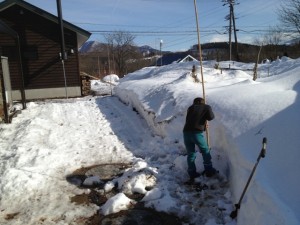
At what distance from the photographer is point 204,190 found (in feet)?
19.0

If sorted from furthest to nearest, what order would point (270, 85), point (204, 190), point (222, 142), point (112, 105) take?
1. point (112, 105)
2. point (270, 85)
3. point (222, 142)
4. point (204, 190)

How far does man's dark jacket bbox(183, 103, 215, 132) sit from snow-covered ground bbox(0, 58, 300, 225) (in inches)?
20.7

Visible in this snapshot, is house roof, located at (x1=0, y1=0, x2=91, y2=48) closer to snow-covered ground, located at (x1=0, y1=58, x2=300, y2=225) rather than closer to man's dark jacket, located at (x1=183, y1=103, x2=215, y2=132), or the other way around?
snow-covered ground, located at (x1=0, y1=58, x2=300, y2=225)

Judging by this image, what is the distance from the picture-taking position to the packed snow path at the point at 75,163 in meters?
5.30

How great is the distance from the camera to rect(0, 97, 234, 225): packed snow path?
17.4 ft

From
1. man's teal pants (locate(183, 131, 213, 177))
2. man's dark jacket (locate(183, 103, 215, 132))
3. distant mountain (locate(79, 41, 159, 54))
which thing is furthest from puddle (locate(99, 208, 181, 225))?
distant mountain (locate(79, 41, 159, 54))

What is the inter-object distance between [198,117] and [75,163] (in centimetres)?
310

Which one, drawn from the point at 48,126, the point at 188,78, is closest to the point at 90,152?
the point at 48,126

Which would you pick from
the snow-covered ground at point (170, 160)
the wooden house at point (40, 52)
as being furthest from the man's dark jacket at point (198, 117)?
the wooden house at point (40, 52)

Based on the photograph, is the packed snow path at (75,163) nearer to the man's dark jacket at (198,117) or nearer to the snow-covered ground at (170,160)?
the snow-covered ground at (170,160)

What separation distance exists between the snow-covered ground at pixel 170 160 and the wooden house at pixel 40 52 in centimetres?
860

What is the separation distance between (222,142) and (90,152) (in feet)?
11.2

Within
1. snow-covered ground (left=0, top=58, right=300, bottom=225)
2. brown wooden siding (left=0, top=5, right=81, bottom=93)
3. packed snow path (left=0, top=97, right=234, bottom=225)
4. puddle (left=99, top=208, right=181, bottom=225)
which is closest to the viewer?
snow-covered ground (left=0, top=58, right=300, bottom=225)

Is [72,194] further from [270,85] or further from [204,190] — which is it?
[270,85]
